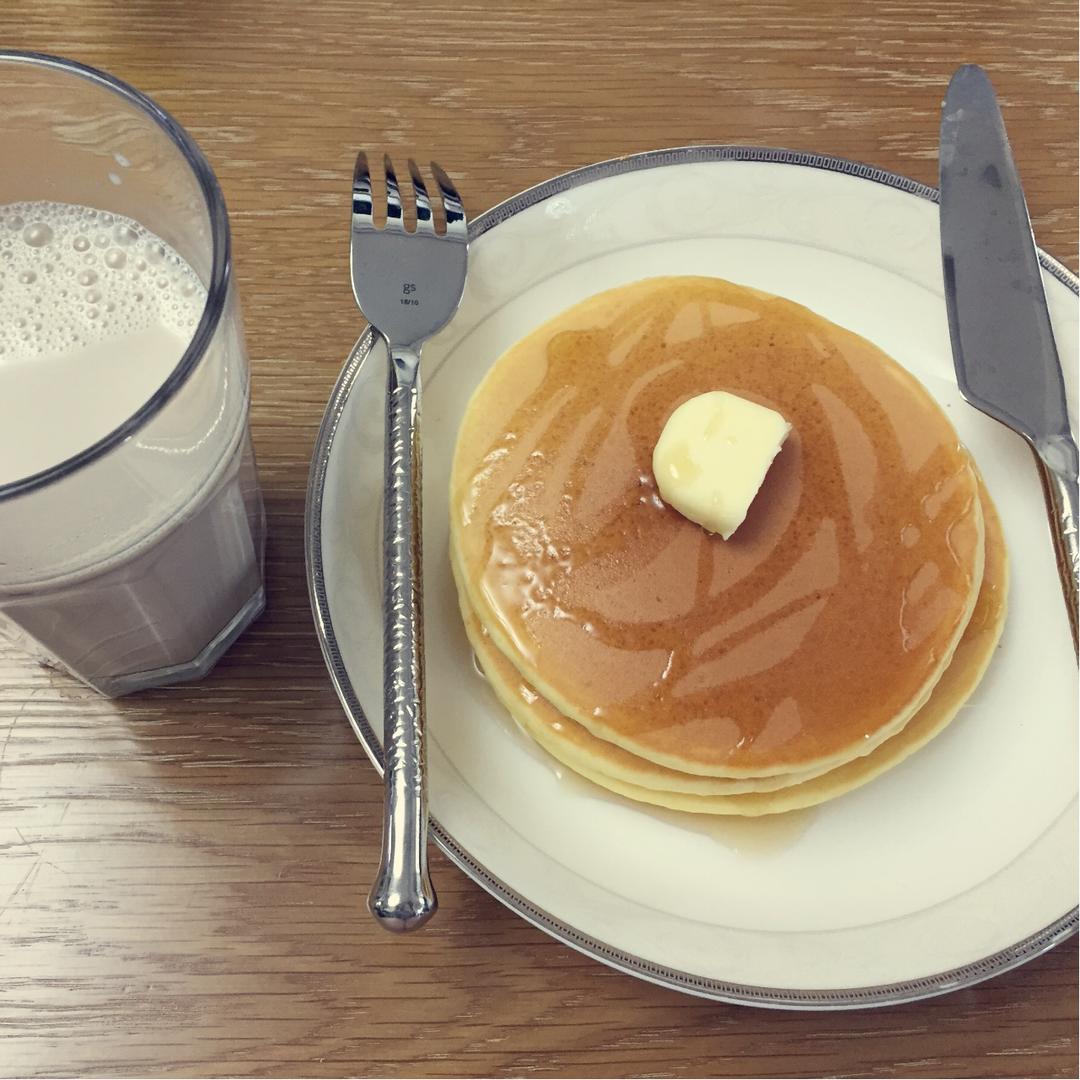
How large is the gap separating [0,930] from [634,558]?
58 centimetres

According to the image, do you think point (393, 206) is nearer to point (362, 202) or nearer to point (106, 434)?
point (362, 202)

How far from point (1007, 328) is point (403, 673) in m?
0.62

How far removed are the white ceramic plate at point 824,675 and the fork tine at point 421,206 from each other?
47mm

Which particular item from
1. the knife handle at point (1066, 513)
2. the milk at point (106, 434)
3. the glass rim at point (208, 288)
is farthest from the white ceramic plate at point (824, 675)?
the glass rim at point (208, 288)

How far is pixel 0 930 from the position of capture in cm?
85

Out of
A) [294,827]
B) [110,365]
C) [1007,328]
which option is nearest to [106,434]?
[110,365]

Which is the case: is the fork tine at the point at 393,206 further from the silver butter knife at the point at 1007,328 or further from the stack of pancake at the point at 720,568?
the silver butter knife at the point at 1007,328

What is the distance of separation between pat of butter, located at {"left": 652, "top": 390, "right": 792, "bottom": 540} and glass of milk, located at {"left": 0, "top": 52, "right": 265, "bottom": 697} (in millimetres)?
332

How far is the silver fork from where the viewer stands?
74 cm

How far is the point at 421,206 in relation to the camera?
992 millimetres

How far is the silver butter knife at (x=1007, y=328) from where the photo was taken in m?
0.94

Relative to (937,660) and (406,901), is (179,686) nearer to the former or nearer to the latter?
(406,901)

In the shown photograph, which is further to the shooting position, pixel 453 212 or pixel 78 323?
pixel 453 212

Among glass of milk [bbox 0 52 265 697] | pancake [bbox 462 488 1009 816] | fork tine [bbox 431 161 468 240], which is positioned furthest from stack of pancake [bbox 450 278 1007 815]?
glass of milk [bbox 0 52 265 697]
